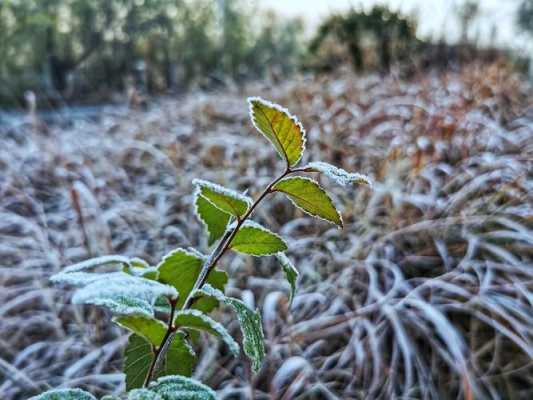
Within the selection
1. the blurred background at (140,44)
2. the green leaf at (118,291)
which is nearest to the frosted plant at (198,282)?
the green leaf at (118,291)

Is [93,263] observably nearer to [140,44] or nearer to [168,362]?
[168,362]

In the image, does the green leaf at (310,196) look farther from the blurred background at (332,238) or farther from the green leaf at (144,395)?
the blurred background at (332,238)

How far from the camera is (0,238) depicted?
1780 millimetres

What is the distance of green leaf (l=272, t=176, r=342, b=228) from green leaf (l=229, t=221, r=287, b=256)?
0.04 meters

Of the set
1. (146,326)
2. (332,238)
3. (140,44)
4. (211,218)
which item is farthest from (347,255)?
(140,44)

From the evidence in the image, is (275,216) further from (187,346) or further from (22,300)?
(187,346)

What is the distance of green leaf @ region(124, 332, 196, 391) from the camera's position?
1.66 ft

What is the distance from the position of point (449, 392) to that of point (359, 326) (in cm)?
21

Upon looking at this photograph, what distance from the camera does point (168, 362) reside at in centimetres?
51

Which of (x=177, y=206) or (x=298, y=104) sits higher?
(x=298, y=104)

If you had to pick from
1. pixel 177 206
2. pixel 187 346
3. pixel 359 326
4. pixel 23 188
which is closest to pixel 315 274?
pixel 359 326

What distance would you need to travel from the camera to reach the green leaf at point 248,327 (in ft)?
1.46

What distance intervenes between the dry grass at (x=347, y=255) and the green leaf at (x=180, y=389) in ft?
1.86

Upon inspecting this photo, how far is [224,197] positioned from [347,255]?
0.98 meters
